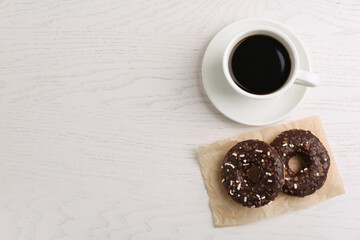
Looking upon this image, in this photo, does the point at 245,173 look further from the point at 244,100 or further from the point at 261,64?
the point at 261,64

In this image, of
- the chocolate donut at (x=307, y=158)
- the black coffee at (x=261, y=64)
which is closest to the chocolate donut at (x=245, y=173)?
the chocolate donut at (x=307, y=158)

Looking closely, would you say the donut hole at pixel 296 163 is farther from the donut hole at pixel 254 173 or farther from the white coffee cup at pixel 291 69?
the white coffee cup at pixel 291 69

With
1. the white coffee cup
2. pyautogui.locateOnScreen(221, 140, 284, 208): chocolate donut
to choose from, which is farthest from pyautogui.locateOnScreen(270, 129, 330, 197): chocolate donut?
the white coffee cup

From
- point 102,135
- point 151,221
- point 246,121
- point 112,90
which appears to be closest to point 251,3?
point 246,121

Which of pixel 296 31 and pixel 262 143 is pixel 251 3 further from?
pixel 262 143

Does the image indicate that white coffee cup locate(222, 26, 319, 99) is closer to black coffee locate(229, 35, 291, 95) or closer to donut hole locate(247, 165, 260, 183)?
black coffee locate(229, 35, 291, 95)

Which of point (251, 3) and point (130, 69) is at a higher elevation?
point (251, 3)
